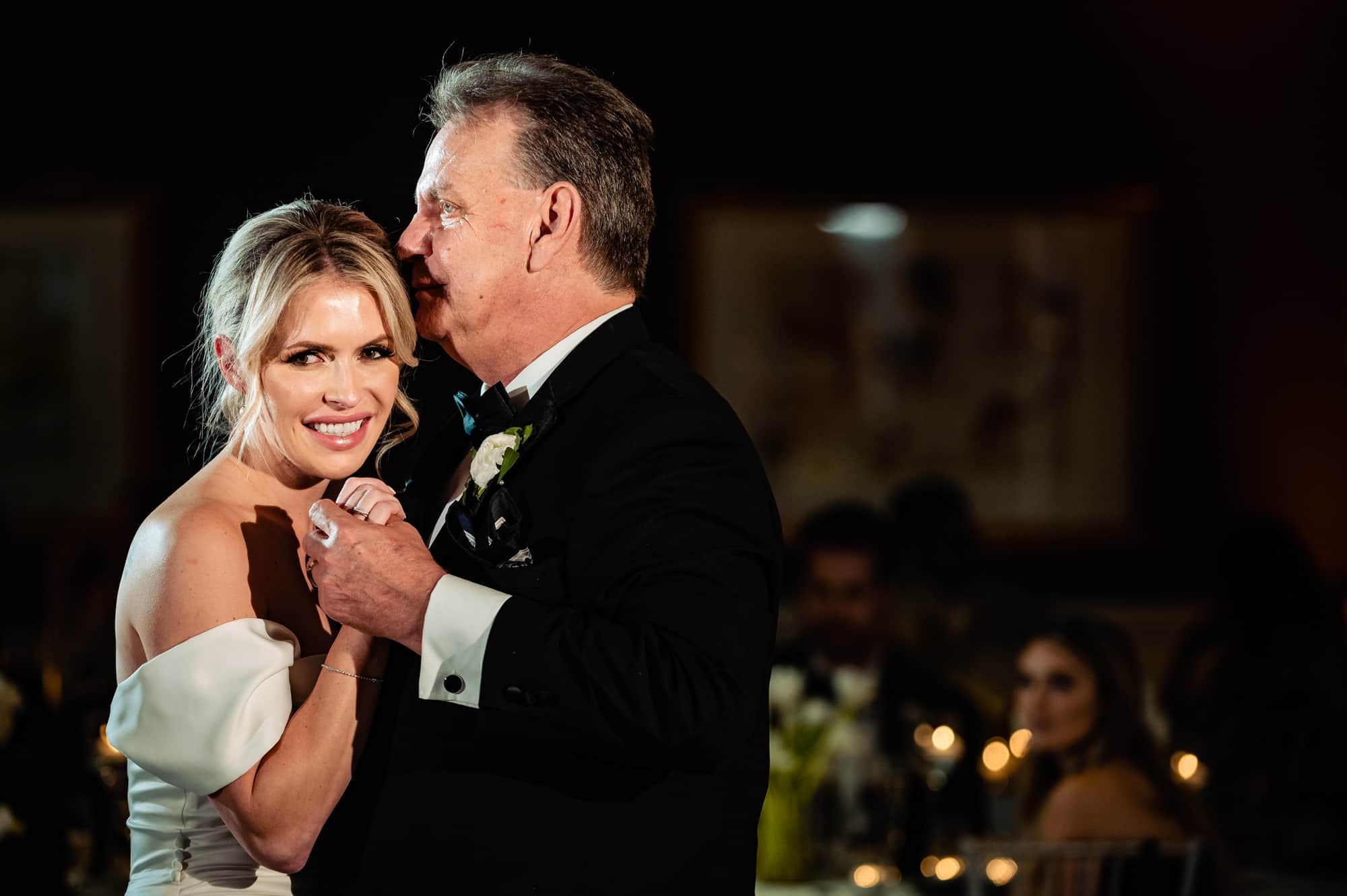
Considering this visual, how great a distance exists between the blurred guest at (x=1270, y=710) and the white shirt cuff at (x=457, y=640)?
8.50 feet

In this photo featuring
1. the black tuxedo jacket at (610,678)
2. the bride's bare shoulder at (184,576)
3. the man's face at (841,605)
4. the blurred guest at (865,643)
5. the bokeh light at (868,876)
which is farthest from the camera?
the man's face at (841,605)

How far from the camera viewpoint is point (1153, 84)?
5.57 metres

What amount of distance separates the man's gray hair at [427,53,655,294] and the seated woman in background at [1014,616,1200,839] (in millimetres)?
1906

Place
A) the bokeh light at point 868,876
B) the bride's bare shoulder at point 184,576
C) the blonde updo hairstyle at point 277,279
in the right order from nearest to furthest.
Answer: the bride's bare shoulder at point 184,576, the blonde updo hairstyle at point 277,279, the bokeh light at point 868,876

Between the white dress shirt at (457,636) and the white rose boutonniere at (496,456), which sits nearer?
the white dress shirt at (457,636)

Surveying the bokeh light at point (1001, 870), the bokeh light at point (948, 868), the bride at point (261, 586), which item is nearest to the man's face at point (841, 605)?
the bokeh light at point (948, 868)

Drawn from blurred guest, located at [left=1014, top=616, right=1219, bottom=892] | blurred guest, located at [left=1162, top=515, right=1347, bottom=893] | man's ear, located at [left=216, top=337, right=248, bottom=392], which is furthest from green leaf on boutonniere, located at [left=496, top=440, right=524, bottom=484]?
blurred guest, located at [left=1162, top=515, right=1347, bottom=893]

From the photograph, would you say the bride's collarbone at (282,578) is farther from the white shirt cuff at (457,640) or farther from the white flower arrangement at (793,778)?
the white flower arrangement at (793,778)

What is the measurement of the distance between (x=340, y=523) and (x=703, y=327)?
3.84 m

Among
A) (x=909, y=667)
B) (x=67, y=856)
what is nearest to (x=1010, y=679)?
(x=909, y=667)

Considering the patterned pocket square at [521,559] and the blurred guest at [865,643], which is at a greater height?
the patterned pocket square at [521,559]

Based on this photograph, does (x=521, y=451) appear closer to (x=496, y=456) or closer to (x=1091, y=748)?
(x=496, y=456)

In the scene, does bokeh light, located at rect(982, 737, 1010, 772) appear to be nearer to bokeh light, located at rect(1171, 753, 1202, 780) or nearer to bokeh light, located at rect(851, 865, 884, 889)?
bokeh light, located at rect(1171, 753, 1202, 780)

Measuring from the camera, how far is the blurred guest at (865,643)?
368cm
